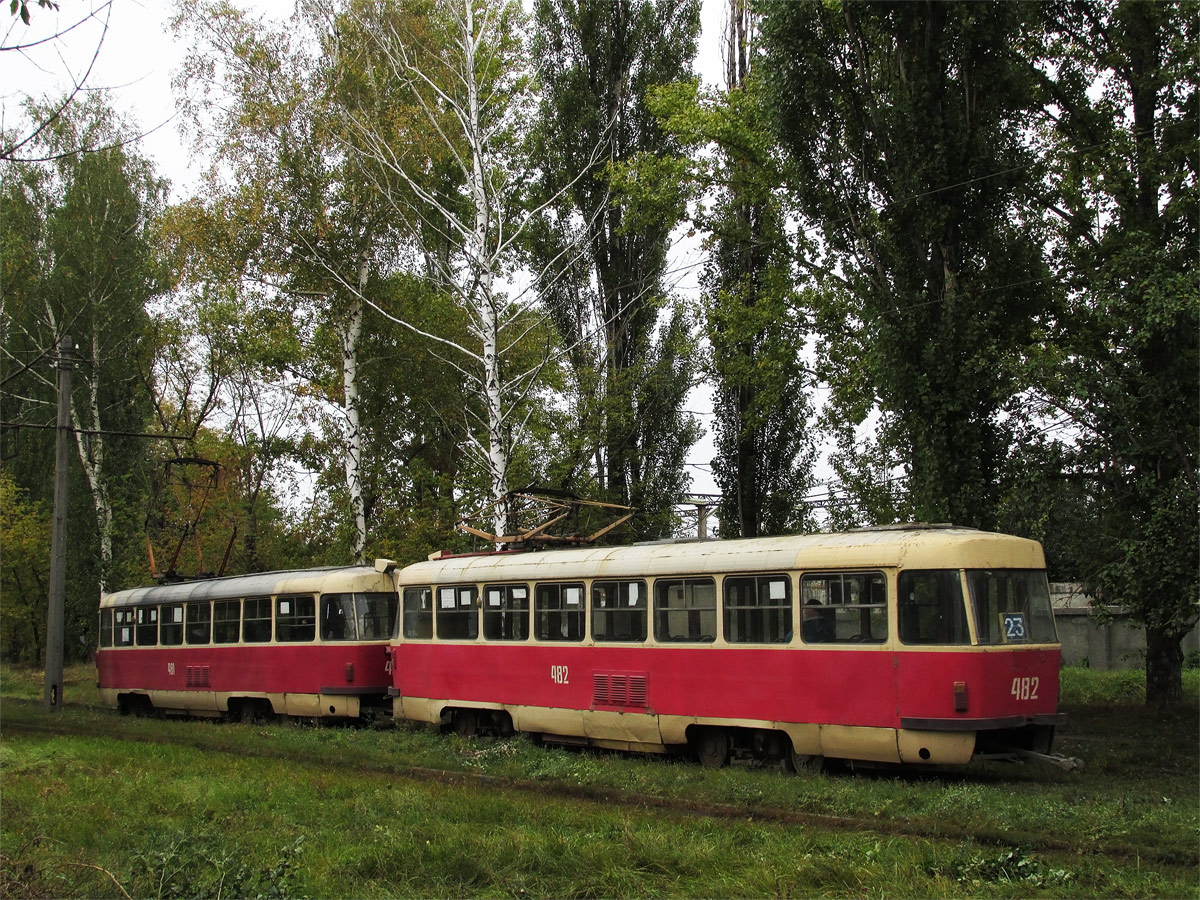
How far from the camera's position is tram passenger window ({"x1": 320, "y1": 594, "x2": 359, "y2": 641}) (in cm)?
1998

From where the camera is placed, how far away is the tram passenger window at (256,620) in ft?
70.3

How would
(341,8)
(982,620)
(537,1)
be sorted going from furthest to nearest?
(537,1) < (341,8) < (982,620)

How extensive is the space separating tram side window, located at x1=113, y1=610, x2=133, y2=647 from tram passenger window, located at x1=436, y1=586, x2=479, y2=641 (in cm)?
1129

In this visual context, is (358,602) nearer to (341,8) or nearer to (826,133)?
(826,133)

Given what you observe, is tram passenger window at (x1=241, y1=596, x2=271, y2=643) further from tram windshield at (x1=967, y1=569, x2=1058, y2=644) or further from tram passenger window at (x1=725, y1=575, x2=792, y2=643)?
tram windshield at (x1=967, y1=569, x2=1058, y2=644)

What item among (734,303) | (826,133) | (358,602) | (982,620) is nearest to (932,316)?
(826,133)

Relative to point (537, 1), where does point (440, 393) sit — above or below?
below

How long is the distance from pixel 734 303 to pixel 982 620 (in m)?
13.5

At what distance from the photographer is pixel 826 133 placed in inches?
807

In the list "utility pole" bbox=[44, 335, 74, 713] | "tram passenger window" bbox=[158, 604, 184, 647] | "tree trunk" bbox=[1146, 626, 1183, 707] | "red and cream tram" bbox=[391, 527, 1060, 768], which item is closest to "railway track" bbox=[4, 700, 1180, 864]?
"red and cream tram" bbox=[391, 527, 1060, 768]

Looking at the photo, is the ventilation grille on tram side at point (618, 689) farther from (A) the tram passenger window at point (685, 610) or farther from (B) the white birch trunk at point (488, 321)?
(B) the white birch trunk at point (488, 321)

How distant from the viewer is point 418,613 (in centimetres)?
1872

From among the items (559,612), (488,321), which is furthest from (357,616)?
(488,321)

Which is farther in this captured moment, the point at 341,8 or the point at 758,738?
the point at 341,8
